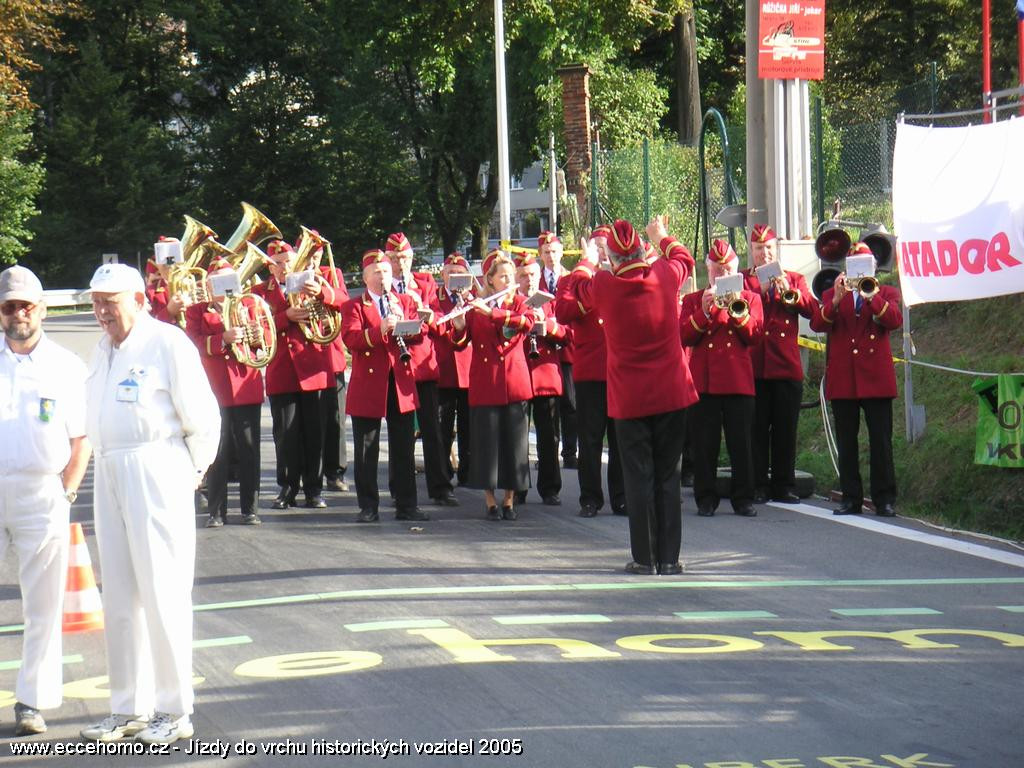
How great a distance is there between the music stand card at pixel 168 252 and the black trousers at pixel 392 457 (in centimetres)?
236

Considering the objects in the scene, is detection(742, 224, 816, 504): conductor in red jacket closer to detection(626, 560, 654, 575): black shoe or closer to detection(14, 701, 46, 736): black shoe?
detection(626, 560, 654, 575): black shoe

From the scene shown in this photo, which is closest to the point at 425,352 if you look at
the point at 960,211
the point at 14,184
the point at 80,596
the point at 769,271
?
the point at 769,271

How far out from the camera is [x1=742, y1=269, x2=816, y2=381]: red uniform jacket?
43.4ft

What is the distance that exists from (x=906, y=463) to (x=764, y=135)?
409 cm

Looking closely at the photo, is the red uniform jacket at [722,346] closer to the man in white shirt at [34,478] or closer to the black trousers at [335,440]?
the black trousers at [335,440]

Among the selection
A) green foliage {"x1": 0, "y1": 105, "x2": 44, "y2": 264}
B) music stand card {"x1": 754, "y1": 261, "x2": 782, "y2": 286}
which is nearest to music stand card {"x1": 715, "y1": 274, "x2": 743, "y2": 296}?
music stand card {"x1": 754, "y1": 261, "x2": 782, "y2": 286}

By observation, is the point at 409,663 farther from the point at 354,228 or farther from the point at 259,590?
the point at 354,228

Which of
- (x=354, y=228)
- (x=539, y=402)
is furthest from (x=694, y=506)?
(x=354, y=228)

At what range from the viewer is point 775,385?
13367mm

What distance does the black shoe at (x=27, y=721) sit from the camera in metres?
6.75

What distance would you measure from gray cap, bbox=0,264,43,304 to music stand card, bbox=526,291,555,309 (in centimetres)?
616

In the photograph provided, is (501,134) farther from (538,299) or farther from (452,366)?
(538,299)

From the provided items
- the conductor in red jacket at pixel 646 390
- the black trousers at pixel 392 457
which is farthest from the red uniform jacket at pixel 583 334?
the conductor in red jacket at pixel 646 390

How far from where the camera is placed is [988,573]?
10281 mm
